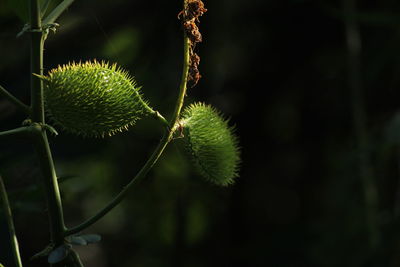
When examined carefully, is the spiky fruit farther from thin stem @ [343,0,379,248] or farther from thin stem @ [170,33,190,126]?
thin stem @ [343,0,379,248]

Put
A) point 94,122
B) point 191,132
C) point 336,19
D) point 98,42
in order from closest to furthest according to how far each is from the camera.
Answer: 1. point 94,122
2. point 191,132
3. point 98,42
4. point 336,19

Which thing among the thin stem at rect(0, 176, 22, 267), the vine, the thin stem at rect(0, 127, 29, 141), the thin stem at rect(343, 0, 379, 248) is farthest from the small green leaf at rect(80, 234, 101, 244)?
the thin stem at rect(343, 0, 379, 248)

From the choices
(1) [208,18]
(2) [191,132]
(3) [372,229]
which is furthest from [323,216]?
(2) [191,132]

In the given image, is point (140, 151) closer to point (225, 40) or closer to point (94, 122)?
point (225, 40)

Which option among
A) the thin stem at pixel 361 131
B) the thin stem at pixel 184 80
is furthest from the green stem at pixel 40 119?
the thin stem at pixel 361 131

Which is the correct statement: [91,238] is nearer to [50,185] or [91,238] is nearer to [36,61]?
[50,185]
